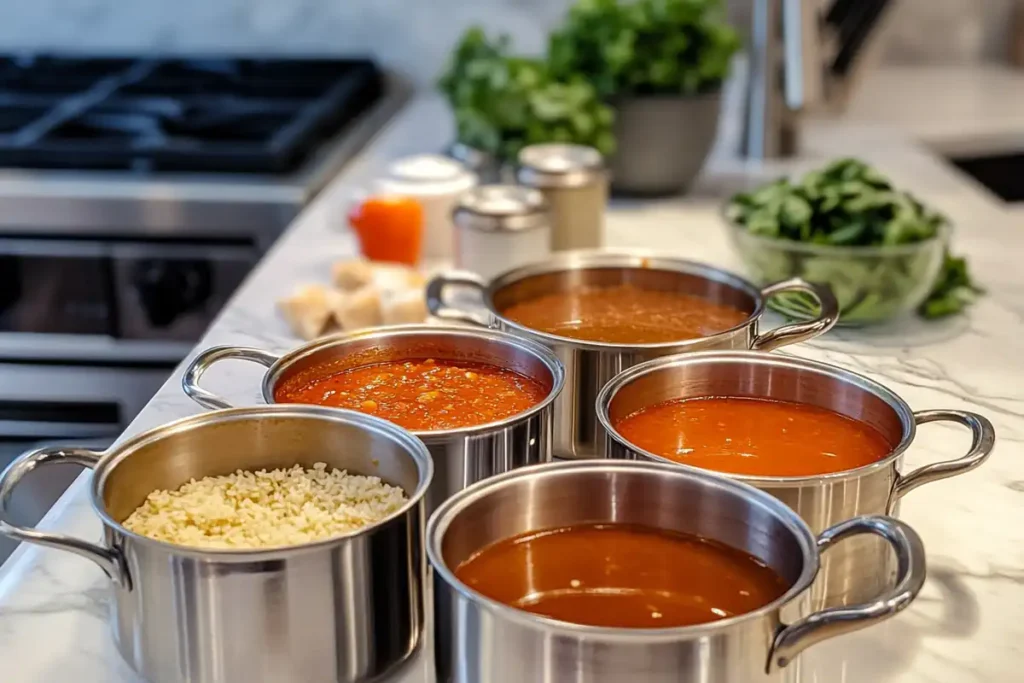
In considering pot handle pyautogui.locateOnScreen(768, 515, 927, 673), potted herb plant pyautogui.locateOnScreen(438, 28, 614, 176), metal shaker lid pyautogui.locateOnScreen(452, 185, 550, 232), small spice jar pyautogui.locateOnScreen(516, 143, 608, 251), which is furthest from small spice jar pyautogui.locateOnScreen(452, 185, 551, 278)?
pot handle pyautogui.locateOnScreen(768, 515, 927, 673)

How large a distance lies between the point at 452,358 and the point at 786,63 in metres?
1.31

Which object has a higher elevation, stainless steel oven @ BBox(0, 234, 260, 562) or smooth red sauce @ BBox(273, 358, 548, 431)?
smooth red sauce @ BBox(273, 358, 548, 431)

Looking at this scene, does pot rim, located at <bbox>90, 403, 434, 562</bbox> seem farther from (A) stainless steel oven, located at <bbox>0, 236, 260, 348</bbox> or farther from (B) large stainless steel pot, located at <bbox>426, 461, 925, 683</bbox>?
(A) stainless steel oven, located at <bbox>0, 236, 260, 348</bbox>

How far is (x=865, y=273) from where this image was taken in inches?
65.6

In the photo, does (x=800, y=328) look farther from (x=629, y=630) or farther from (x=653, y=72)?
(x=653, y=72)

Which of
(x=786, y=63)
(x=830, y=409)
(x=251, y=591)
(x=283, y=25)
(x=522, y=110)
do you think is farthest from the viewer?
(x=283, y=25)

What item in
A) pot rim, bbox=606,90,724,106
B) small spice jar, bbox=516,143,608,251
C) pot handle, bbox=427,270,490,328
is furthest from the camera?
pot rim, bbox=606,90,724,106

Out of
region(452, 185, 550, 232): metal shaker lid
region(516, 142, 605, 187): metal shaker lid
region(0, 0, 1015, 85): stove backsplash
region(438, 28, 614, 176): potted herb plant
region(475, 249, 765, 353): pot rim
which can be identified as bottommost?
region(475, 249, 765, 353): pot rim

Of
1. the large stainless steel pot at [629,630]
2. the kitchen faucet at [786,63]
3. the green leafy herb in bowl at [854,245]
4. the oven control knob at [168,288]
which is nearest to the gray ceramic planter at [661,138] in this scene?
the kitchen faucet at [786,63]

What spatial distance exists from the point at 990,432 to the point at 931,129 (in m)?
1.84

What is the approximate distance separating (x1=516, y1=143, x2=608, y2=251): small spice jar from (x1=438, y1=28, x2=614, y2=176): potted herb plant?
14 centimetres

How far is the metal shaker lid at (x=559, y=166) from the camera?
6.39ft

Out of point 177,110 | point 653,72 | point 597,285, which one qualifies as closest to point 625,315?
point 597,285

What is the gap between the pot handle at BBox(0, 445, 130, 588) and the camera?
36.2 inches
